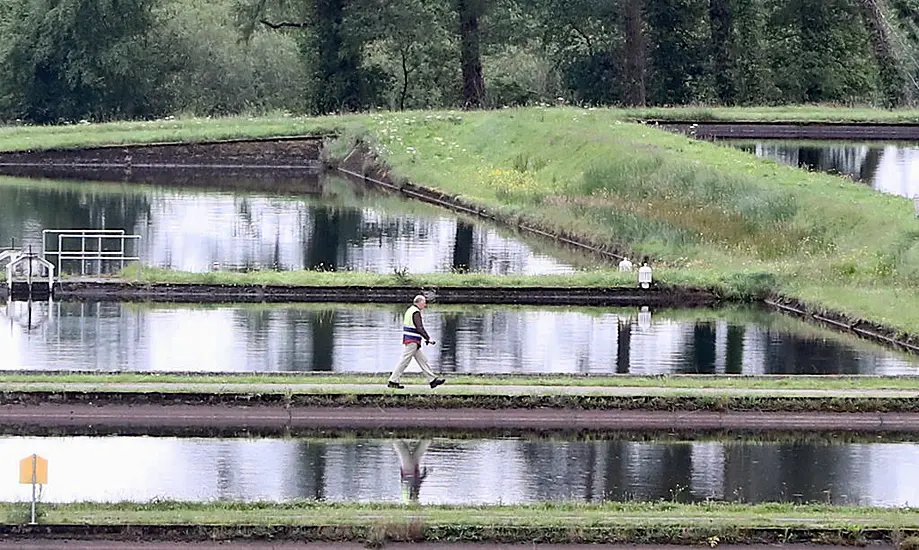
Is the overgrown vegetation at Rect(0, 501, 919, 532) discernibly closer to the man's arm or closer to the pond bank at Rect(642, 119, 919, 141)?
the man's arm

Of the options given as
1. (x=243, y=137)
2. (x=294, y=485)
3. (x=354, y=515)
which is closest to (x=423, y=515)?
(x=354, y=515)

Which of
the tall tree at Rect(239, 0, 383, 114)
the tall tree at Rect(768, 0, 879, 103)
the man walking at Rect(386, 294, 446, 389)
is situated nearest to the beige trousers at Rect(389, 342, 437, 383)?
the man walking at Rect(386, 294, 446, 389)

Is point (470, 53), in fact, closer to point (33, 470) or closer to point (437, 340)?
point (437, 340)

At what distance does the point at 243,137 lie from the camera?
2906 inches

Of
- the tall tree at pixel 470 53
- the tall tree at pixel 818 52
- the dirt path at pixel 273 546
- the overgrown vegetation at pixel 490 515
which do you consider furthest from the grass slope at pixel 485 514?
the tall tree at pixel 818 52

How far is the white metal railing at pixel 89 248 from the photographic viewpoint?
40.7 metres

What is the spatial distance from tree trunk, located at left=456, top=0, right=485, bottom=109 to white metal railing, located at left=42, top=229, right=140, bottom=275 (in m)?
38.6

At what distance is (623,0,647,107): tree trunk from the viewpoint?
87.4 metres

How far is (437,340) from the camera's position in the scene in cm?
3244

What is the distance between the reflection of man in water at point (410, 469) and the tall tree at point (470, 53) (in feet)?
204

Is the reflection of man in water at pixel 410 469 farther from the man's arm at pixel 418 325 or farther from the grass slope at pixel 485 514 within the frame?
the man's arm at pixel 418 325

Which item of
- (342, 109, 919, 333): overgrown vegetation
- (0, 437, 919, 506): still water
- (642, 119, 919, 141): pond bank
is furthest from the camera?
(642, 119, 919, 141): pond bank

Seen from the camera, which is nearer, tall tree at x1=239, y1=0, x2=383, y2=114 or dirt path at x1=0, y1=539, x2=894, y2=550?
dirt path at x1=0, y1=539, x2=894, y2=550

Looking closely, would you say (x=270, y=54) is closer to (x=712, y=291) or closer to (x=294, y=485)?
(x=712, y=291)
